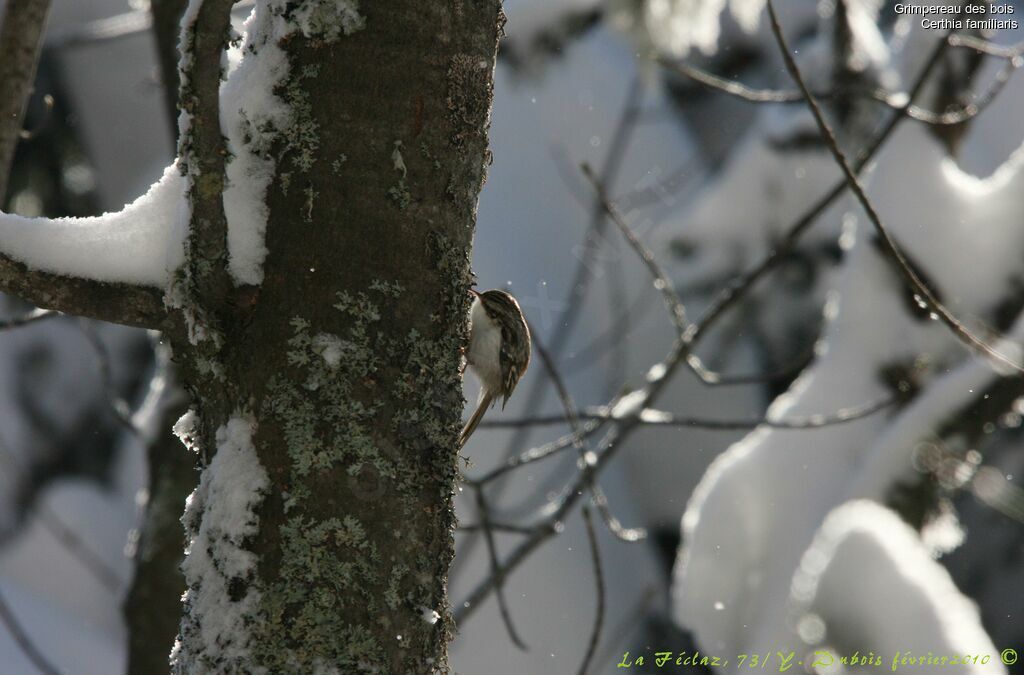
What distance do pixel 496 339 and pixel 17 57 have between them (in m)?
1.11

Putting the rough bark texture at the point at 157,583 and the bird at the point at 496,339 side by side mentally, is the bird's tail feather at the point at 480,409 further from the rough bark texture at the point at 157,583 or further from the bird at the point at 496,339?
the rough bark texture at the point at 157,583

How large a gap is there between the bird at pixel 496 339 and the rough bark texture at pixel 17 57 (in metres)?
0.99

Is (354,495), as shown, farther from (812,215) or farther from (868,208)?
(812,215)

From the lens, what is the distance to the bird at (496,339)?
87.0 inches

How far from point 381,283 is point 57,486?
3.65 m

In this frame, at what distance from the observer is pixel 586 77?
4.27 meters

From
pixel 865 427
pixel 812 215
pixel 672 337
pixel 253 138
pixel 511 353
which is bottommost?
pixel 865 427

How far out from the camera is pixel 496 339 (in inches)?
87.7

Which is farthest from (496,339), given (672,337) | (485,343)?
(672,337)

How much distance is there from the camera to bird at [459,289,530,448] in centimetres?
221

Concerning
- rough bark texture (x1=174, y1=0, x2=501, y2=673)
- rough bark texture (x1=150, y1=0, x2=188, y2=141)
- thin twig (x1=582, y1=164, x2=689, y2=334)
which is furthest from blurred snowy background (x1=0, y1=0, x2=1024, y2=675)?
rough bark texture (x1=174, y1=0, x2=501, y2=673)

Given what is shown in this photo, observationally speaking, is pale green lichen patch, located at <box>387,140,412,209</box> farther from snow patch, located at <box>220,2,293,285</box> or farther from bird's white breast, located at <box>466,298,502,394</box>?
bird's white breast, located at <box>466,298,502,394</box>

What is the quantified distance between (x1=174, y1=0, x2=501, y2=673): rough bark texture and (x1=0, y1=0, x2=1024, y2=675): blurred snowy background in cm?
149

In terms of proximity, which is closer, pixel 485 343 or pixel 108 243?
pixel 108 243
